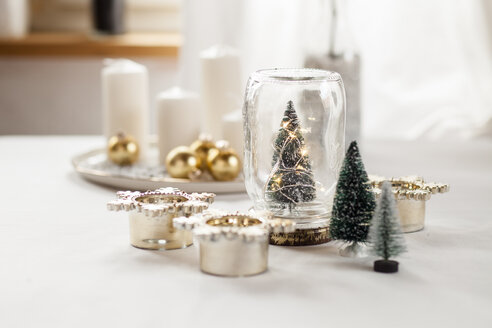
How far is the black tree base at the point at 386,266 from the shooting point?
2.31 ft

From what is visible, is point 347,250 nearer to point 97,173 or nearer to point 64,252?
point 64,252

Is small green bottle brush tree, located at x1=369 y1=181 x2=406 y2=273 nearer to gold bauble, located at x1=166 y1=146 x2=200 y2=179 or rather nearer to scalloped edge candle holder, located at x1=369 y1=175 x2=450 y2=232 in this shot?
scalloped edge candle holder, located at x1=369 y1=175 x2=450 y2=232

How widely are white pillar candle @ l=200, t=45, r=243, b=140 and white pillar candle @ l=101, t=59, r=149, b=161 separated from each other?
125mm

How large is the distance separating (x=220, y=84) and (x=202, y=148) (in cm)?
22

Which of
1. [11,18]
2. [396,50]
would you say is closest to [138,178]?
[396,50]

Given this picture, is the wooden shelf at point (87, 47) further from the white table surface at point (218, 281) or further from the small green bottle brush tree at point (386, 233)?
the small green bottle brush tree at point (386, 233)

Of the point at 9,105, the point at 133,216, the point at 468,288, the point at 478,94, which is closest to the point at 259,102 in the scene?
the point at 133,216

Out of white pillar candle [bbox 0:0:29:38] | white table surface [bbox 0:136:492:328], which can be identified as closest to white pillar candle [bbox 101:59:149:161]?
white table surface [bbox 0:136:492:328]

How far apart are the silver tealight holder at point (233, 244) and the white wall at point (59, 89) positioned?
1.69 metres

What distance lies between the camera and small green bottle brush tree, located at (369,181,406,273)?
0.69 m

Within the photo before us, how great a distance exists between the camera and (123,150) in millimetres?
1261

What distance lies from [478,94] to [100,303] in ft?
4.54

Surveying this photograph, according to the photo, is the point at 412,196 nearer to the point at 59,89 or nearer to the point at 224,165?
the point at 224,165

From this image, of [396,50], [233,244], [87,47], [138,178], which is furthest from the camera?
[87,47]
